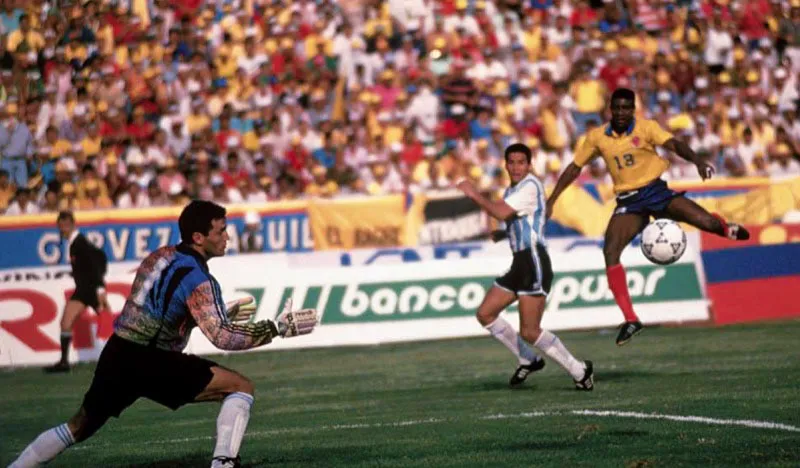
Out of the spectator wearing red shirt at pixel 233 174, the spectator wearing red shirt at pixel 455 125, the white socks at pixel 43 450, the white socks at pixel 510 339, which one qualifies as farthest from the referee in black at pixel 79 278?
the white socks at pixel 43 450

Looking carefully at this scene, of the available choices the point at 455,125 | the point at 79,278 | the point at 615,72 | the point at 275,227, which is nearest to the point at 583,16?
the point at 615,72

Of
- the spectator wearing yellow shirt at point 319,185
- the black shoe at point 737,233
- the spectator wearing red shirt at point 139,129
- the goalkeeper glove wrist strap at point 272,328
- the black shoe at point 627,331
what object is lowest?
the black shoe at point 627,331

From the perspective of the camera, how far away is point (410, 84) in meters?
26.7

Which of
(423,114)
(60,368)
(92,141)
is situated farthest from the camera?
(423,114)

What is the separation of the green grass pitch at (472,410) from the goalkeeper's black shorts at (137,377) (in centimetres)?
136

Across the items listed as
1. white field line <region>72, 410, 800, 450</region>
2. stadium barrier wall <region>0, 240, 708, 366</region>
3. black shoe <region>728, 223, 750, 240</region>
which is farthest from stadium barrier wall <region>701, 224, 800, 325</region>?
white field line <region>72, 410, 800, 450</region>

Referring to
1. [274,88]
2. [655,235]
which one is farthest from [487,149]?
[655,235]

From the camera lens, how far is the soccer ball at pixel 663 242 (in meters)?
14.5

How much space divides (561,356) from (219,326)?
18.6 ft

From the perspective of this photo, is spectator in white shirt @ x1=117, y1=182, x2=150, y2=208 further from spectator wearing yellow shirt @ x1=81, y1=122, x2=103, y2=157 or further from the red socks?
the red socks

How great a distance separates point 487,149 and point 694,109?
15.0 ft

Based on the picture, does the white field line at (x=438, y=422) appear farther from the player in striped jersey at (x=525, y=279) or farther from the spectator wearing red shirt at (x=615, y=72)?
the spectator wearing red shirt at (x=615, y=72)

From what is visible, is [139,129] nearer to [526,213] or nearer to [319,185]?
[319,185]

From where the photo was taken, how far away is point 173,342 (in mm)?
9133
